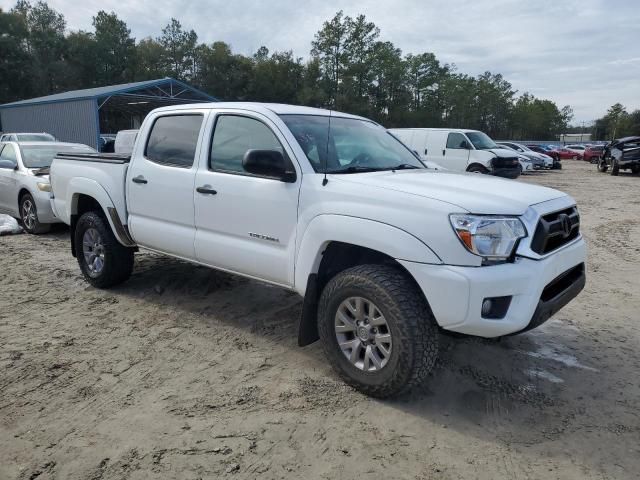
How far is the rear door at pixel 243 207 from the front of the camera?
11.9ft

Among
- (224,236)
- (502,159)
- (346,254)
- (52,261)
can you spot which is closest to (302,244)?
(346,254)

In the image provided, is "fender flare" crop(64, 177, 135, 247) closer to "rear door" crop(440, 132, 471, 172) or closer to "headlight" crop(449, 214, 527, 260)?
"headlight" crop(449, 214, 527, 260)

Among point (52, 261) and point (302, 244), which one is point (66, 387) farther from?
point (52, 261)

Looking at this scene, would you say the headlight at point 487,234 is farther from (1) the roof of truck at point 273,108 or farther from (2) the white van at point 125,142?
(2) the white van at point 125,142

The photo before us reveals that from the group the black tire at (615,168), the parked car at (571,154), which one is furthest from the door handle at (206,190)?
the parked car at (571,154)

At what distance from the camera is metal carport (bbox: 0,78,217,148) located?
86.0ft

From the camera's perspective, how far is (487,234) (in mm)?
2859

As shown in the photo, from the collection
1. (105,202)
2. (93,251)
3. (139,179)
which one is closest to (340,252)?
(139,179)

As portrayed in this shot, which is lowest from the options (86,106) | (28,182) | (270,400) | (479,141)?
(270,400)

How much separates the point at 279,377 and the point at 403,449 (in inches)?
44.3

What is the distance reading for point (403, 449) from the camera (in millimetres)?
2762

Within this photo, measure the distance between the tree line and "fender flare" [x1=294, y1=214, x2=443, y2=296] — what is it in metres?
62.1

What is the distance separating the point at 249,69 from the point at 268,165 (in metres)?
68.8

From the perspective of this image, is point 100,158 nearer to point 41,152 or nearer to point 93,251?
point 93,251
